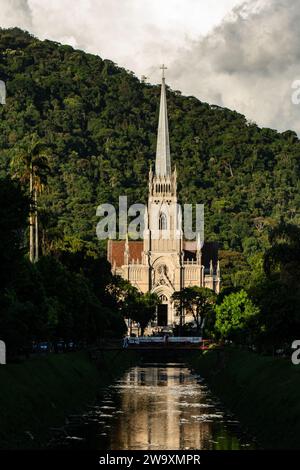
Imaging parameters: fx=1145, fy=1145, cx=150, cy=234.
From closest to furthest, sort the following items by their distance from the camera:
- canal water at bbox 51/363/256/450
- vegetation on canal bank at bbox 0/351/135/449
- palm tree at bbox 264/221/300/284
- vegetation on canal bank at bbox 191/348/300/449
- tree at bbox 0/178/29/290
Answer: vegetation on canal bank at bbox 0/351/135/449
vegetation on canal bank at bbox 191/348/300/449
tree at bbox 0/178/29/290
canal water at bbox 51/363/256/450
palm tree at bbox 264/221/300/284

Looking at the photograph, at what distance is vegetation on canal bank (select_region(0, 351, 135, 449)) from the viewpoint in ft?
185

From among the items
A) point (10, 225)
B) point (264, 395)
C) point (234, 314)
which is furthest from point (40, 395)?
point (234, 314)

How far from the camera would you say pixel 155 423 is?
72.0 m

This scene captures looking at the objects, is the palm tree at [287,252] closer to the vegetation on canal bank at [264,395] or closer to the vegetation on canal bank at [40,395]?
the vegetation on canal bank at [264,395]

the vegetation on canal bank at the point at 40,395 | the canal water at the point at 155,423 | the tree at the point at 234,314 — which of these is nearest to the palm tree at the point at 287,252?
the canal water at the point at 155,423

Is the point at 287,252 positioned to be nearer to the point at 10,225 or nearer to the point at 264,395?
the point at 264,395

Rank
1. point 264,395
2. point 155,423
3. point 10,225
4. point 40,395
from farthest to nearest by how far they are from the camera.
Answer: point 155,423
point 264,395
point 40,395
point 10,225

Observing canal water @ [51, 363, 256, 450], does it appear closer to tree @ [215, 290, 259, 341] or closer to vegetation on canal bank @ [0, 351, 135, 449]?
vegetation on canal bank @ [0, 351, 135, 449]

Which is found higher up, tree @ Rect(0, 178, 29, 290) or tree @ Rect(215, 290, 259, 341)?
tree @ Rect(0, 178, 29, 290)

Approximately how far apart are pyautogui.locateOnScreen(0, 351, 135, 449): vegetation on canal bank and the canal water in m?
1.18

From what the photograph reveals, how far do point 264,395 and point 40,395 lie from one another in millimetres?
13785

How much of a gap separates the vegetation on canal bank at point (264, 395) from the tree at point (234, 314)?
2421 cm

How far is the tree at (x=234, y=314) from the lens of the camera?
455 ft

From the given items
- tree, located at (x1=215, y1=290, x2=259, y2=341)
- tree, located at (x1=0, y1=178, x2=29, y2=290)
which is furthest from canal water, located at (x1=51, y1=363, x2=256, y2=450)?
tree, located at (x1=215, y1=290, x2=259, y2=341)
